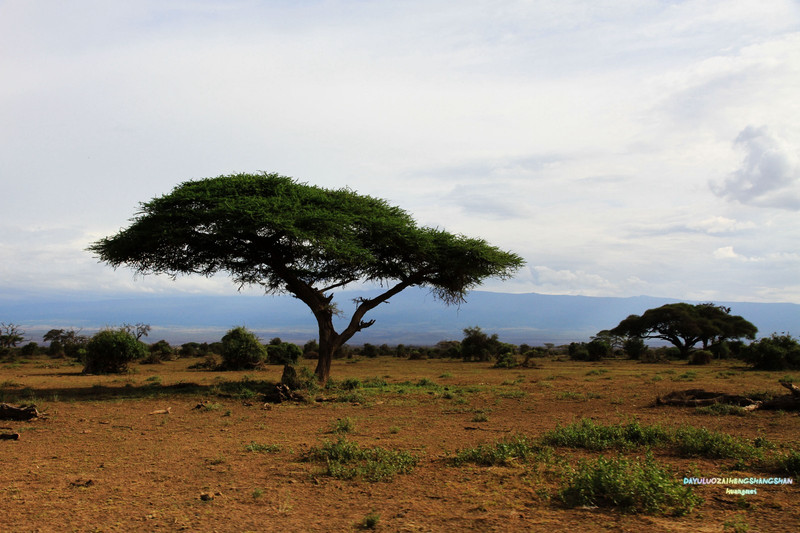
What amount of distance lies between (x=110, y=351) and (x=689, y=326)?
142 ft

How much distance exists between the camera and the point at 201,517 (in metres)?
5.37

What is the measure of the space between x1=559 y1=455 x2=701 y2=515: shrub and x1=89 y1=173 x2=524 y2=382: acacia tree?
36.2ft

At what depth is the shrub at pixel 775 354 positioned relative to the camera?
2767 centimetres

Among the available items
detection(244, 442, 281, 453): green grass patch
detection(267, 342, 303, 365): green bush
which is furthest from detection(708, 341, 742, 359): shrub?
detection(244, 442, 281, 453): green grass patch

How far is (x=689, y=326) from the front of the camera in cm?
4484

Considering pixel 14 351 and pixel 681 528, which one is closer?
pixel 681 528

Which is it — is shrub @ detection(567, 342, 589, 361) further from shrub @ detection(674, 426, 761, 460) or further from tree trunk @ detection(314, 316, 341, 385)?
shrub @ detection(674, 426, 761, 460)

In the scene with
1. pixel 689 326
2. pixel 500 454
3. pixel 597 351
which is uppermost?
pixel 689 326

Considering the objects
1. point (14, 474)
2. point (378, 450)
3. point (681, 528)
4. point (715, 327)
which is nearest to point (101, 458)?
point (14, 474)

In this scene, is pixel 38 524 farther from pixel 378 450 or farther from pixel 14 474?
pixel 378 450

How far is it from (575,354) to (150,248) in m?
35.2

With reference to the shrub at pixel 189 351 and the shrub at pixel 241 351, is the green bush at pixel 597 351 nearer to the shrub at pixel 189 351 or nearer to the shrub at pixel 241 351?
the shrub at pixel 241 351

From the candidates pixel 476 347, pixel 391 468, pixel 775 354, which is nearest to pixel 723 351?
pixel 775 354

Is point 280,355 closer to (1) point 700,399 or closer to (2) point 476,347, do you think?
(2) point 476,347
